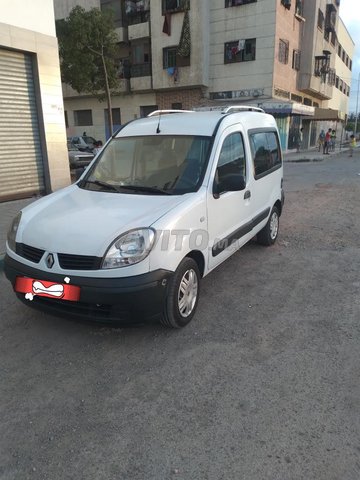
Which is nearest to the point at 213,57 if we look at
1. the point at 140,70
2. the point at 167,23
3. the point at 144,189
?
the point at 167,23

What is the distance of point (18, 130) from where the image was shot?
945 cm

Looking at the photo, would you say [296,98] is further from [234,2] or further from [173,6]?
[173,6]

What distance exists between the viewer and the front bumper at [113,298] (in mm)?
2947

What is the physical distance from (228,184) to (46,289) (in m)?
1.96

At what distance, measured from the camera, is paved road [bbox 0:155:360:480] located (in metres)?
2.16

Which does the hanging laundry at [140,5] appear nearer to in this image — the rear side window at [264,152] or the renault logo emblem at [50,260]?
the rear side window at [264,152]

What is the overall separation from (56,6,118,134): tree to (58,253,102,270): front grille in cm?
1746

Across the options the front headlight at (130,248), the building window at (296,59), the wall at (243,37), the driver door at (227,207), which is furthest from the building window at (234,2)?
the front headlight at (130,248)

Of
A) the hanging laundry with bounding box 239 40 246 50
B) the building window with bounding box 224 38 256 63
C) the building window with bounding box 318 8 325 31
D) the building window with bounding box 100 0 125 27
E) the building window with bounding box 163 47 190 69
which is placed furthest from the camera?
the building window with bounding box 318 8 325 31

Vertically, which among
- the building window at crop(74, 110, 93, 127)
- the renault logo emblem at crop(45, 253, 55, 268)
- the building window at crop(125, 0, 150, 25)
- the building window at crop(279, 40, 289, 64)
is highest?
the building window at crop(125, 0, 150, 25)

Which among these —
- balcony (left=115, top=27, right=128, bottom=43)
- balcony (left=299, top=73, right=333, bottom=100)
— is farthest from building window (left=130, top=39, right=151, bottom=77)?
balcony (left=299, top=73, right=333, bottom=100)

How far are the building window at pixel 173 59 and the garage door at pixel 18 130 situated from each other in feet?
66.3

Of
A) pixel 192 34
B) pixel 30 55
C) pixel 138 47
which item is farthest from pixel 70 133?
pixel 30 55

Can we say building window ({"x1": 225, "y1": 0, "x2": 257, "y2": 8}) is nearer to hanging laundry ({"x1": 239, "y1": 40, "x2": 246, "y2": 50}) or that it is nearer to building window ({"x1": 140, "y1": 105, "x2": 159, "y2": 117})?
hanging laundry ({"x1": 239, "y1": 40, "x2": 246, "y2": 50})
